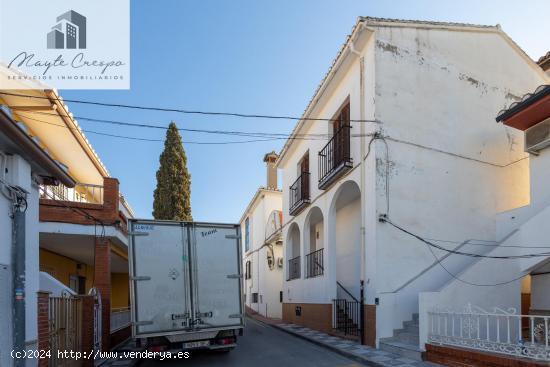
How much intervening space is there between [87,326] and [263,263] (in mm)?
16967

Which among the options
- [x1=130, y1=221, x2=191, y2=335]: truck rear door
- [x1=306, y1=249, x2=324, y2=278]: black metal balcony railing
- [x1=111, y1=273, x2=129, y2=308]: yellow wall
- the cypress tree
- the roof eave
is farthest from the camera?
[x1=111, y1=273, x2=129, y2=308]: yellow wall

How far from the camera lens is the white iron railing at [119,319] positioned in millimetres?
10895

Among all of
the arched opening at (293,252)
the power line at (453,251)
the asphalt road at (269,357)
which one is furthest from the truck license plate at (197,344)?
the arched opening at (293,252)

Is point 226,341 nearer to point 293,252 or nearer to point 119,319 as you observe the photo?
point 119,319

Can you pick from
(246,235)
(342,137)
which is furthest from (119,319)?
(246,235)

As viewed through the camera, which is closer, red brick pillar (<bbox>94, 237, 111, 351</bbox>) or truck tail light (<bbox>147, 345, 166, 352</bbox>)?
truck tail light (<bbox>147, 345, 166, 352</bbox>)

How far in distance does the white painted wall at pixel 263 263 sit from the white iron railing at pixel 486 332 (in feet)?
45.0

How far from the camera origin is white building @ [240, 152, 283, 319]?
22750mm

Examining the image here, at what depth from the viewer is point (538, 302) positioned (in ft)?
32.4

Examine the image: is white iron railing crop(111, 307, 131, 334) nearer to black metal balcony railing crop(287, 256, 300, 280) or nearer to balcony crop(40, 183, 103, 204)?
balcony crop(40, 183, 103, 204)

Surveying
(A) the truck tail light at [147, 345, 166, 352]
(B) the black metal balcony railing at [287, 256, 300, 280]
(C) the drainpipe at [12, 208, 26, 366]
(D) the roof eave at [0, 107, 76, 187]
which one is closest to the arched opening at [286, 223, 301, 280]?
(B) the black metal balcony railing at [287, 256, 300, 280]

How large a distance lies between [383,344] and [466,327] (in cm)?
239

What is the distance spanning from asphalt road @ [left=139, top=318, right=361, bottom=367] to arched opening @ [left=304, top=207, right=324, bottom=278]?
11.8ft

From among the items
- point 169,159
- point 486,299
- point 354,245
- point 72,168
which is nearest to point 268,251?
point 169,159
